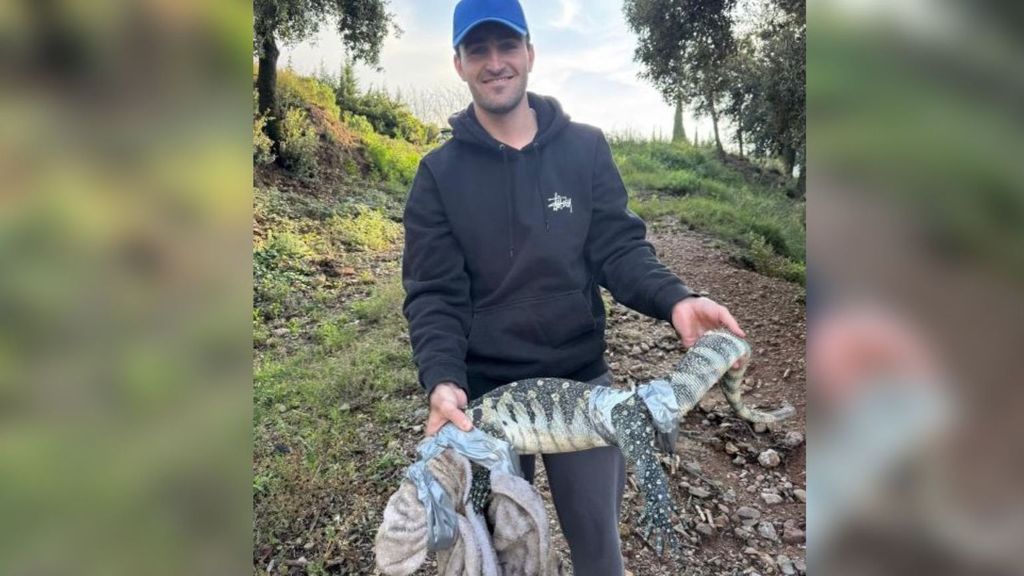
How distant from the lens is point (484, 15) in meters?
1.72

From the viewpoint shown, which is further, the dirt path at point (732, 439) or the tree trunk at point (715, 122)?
the tree trunk at point (715, 122)

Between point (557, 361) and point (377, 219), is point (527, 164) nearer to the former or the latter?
point (557, 361)

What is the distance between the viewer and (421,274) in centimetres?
178

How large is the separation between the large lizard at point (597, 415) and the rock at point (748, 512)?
805 millimetres

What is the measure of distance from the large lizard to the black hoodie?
0.38 ft

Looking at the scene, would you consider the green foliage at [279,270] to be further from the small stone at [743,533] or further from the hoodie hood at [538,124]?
the small stone at [743,533]

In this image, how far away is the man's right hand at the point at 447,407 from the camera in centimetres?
164

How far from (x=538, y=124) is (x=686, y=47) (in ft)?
3.08

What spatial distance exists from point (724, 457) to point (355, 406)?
1.45m

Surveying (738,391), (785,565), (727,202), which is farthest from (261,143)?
(785,565)
